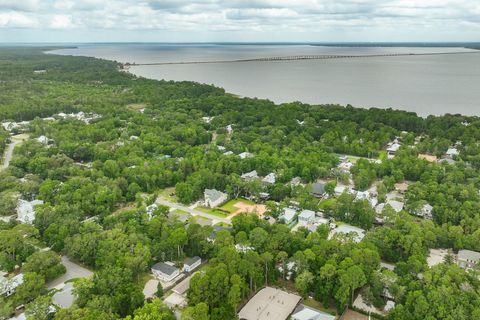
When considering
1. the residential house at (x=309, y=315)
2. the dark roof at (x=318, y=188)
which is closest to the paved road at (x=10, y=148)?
the dark roof at (x=318, y=188)

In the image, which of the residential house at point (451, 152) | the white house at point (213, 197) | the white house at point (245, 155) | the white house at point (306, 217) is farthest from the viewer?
the residential house at point (451, 152)

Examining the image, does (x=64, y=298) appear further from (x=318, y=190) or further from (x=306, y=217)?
(x=318, y=190)

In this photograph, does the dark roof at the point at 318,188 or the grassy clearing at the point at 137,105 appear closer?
the dark roof at the point at 318,188

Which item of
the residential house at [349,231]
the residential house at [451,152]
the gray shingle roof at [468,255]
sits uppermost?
the residential house at [451,152]

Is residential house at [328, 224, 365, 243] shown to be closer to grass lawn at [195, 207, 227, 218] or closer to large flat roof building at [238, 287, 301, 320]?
large flat roof building at [238, 287, 301, 320]

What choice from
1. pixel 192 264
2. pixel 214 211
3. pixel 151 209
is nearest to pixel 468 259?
pixel 192 264

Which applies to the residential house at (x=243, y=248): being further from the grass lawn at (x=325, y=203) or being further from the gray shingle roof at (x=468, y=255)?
the gray shingle roof at (x=468, y=255)
